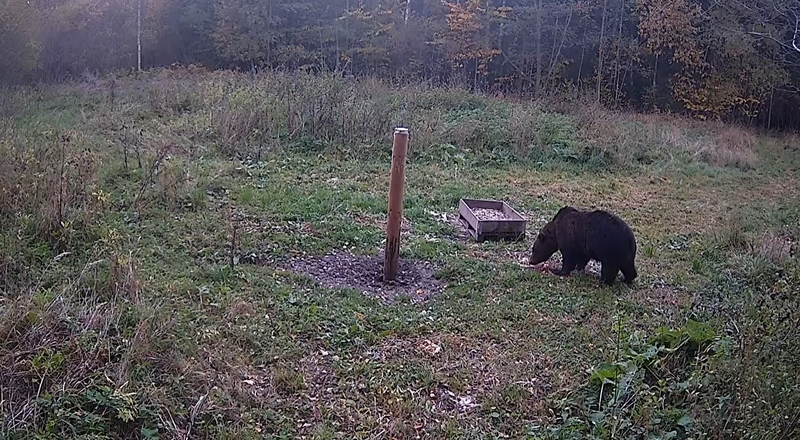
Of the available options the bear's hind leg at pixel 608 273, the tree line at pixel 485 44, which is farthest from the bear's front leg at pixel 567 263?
→ the tree line at pixel 485 44

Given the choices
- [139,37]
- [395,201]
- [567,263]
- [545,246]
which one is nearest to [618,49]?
[139,37]

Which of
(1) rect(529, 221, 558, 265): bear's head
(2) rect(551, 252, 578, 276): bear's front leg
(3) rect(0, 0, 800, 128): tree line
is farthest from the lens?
(3) rect(0, 0, 800, 128): tree line

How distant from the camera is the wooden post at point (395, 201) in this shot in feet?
18.3

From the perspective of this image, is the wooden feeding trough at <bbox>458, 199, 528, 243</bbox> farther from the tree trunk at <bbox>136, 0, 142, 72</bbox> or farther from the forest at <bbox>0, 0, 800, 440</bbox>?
the tree trunk at <bbox>136, 0, 142, 72</bbox>

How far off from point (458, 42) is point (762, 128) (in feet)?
33.8

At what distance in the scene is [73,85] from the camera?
60.5 ft

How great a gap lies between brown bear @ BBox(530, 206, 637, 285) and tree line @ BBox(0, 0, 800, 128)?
13233 mm

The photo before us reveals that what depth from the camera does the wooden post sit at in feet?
18.3

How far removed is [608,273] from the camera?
5.87 meters

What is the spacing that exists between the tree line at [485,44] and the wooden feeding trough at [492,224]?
11669 millimetres

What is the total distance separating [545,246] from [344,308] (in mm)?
2311

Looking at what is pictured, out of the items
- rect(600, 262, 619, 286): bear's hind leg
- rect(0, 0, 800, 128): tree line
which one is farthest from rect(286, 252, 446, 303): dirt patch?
rect(0, 0, 800, 128): tree line

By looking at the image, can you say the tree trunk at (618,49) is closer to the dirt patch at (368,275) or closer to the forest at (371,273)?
the forest at (371,273)

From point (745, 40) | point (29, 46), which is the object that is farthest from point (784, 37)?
point (29, 46)
